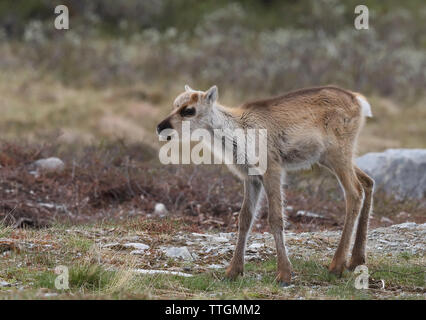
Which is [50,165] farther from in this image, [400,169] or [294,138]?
[400,169]

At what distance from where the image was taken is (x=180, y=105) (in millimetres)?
7836

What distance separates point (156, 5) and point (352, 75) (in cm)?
1361

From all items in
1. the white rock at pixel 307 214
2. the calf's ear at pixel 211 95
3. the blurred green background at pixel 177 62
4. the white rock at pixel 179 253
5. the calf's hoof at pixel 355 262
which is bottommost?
the white rock at pixel 307 214

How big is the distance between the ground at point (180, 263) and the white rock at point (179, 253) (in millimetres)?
13

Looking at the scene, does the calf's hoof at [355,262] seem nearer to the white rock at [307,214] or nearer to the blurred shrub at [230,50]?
the white rock at [307,214]

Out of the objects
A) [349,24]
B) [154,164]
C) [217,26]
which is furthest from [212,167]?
[349,24]

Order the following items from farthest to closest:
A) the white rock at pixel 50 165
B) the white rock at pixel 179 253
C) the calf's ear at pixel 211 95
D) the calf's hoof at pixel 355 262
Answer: the white rock at pixel 50 165, the white rock at pixel 179 253, the calf's hoof at pixel 355 262, the calf's ear at pixel 211 95

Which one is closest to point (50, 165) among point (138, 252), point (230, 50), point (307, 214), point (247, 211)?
point (307, 214)

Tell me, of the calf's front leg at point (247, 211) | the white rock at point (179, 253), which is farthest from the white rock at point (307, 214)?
the calf's front leg at point (247, 211)

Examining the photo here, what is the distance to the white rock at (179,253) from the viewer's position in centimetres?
819

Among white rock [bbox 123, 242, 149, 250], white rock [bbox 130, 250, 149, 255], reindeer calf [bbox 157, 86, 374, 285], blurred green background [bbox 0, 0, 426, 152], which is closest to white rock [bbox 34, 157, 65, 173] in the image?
blurred green background [bbox 0, 0, 426, 152]

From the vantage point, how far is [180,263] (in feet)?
26.1

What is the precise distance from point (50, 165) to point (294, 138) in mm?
6929

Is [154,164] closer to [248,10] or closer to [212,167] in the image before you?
[212,167]
